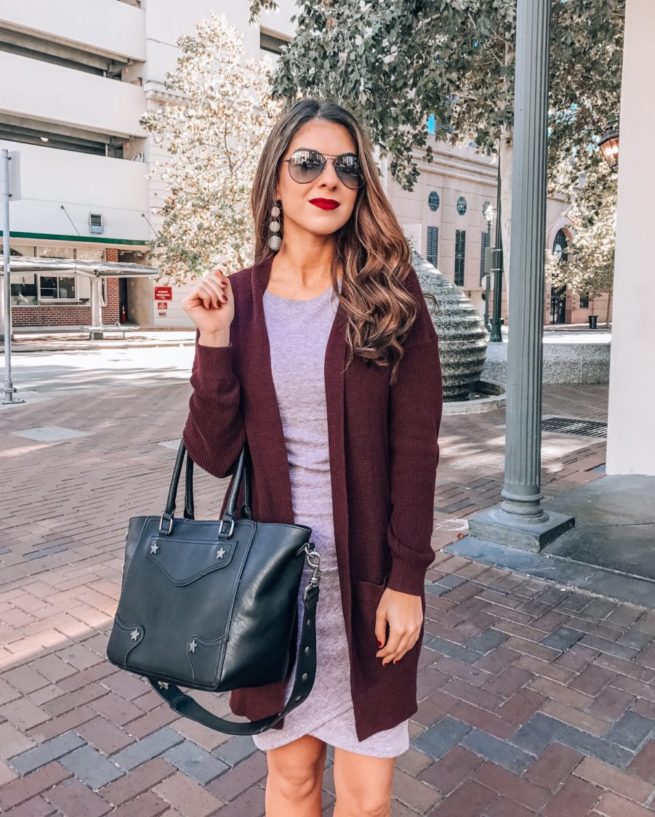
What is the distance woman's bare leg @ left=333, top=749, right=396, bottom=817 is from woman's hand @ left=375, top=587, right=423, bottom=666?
0.76 feet

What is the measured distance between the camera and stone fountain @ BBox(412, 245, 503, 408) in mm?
9734

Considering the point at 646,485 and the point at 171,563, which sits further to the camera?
the point at 646,485

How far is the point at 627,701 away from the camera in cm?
303

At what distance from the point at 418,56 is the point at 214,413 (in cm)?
819

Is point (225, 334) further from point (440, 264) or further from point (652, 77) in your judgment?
point (440, 264)

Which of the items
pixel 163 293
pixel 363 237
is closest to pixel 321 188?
pixel 363 237

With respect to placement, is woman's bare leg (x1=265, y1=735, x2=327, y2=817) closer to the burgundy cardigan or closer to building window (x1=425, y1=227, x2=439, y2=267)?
the burgundy cardigan

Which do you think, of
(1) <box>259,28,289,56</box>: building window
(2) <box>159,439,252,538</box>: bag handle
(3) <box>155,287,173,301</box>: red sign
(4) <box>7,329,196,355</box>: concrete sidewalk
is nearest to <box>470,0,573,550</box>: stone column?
(2) <box>159,439,252,538</box>: bag handle

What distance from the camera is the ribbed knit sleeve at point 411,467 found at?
163 centimetres

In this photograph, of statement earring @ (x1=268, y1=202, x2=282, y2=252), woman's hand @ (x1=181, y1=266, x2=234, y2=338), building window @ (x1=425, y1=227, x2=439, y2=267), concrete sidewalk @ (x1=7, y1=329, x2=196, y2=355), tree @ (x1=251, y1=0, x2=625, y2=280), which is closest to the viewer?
woman's hand @ (x1=181, y1=266, x2=234, y2=338)

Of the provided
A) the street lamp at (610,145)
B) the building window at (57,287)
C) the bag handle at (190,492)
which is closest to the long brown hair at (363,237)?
the bag handle at (190,492)

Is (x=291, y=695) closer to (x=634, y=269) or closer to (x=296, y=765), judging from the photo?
(x=296, y=765)

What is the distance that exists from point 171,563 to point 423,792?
150 centimetres

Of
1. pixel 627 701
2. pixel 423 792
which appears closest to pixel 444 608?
pixel 627 701
